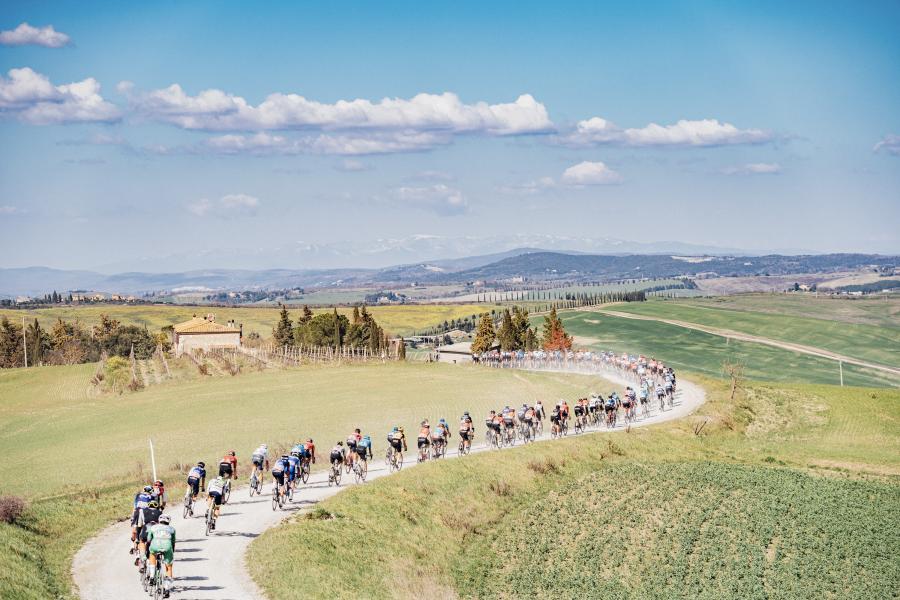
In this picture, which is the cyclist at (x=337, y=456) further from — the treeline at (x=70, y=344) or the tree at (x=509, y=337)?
the treeline at (x=70, y=344)

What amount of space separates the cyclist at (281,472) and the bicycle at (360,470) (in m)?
5.67

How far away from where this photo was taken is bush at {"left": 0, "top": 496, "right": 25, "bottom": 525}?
3316 cm

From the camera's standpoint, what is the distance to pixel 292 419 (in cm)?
6588

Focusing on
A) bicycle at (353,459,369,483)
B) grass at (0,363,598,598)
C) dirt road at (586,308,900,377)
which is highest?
bicycle at (353,459,369,483)

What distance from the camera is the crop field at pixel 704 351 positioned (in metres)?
118

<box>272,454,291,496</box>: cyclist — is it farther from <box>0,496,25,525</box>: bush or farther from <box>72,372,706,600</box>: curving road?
<box>0,496,25,525</box>: bush

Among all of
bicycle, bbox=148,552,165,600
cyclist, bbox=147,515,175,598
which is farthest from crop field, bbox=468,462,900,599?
bicycle, bbox=148,552,165,600

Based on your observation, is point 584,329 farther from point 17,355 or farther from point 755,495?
point 755,495

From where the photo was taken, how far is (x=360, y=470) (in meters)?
42.2

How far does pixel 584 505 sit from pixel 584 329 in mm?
123274

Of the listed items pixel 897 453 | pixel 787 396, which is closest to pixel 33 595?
pixel 897 453

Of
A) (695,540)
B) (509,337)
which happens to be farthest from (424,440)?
(509,337)

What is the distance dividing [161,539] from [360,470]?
670 inches

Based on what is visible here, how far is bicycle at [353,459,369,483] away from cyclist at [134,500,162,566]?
550 inches
